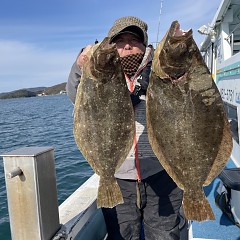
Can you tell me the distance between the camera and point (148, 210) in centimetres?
322

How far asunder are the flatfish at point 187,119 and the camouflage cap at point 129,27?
0.61 m

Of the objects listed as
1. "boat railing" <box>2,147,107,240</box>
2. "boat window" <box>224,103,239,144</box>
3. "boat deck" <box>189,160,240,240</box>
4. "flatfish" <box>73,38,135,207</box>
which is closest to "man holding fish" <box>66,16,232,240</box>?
"flatfish" <box>73,38,135,207</box>

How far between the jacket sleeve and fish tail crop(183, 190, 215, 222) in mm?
1326

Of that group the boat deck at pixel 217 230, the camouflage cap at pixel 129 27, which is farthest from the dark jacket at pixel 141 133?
the boat deck at pixel 217 230

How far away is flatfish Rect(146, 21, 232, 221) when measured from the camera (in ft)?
6.91

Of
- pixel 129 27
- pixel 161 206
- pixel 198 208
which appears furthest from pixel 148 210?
pixel 129 27

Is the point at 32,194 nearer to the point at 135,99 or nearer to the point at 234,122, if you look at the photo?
the point at 135,99

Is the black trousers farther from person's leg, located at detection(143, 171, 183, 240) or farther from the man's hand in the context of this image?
the man's hand

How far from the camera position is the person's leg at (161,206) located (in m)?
3.16

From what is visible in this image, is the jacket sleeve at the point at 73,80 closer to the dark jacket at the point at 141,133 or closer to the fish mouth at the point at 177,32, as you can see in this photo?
the dark jacket at the point at 141,133

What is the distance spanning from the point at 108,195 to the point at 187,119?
900 mm

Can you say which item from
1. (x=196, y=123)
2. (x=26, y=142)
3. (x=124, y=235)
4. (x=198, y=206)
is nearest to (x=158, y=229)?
(x=124, y=235)

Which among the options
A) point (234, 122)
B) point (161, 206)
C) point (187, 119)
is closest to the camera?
point (187, 119)

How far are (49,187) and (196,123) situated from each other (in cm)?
154
